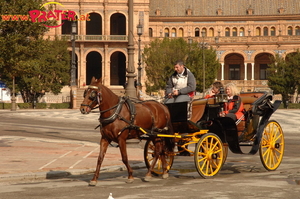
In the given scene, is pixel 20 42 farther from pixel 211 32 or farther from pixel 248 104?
pixel 211 32

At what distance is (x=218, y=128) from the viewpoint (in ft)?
38.8

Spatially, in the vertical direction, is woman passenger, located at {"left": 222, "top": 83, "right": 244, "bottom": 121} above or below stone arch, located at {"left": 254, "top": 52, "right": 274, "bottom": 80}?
below

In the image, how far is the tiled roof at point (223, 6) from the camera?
90875mm

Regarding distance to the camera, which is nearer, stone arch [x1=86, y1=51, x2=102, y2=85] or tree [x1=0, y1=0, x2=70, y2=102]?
tree [x1=0, y1=0, x2=70, y2=102]

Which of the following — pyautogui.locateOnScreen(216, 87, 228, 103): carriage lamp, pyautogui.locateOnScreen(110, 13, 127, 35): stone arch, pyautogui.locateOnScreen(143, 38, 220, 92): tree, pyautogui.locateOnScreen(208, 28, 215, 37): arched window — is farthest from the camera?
pyautogui.locateOnScreen(208, 28, 215, 37): arched window

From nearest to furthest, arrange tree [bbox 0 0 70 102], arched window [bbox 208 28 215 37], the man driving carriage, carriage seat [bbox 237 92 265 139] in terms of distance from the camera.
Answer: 1. the man driving carriage
2. carriage seat [bbox 237 92 265 139]
3. tree [bbox 0 0 70 102]
4. arched window [bbox 208 28 215 37]

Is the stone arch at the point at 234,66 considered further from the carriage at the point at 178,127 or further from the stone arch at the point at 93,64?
the carriage at the point at 178,127

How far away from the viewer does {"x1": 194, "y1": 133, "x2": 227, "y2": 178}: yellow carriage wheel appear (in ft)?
35.9

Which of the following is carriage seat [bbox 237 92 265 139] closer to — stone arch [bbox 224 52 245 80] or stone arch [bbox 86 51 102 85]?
stone arch [bbox 86 51 102 85]

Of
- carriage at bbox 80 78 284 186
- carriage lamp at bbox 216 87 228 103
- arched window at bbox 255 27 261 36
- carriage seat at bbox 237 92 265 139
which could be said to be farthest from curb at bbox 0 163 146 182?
arched window at bbox 255 27 261 36

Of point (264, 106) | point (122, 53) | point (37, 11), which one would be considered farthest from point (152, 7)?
point (264, 106)

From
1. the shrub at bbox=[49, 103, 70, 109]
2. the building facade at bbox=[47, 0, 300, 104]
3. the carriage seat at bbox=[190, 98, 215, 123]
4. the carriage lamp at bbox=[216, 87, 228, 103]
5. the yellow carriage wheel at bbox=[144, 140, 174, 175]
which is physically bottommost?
the shrub at bbox=[49, 103, 70, 109]

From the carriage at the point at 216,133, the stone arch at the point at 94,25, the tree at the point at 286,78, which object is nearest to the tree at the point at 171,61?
the tree at the point at 286,78

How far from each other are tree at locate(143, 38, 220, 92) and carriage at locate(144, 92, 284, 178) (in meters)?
47.7
